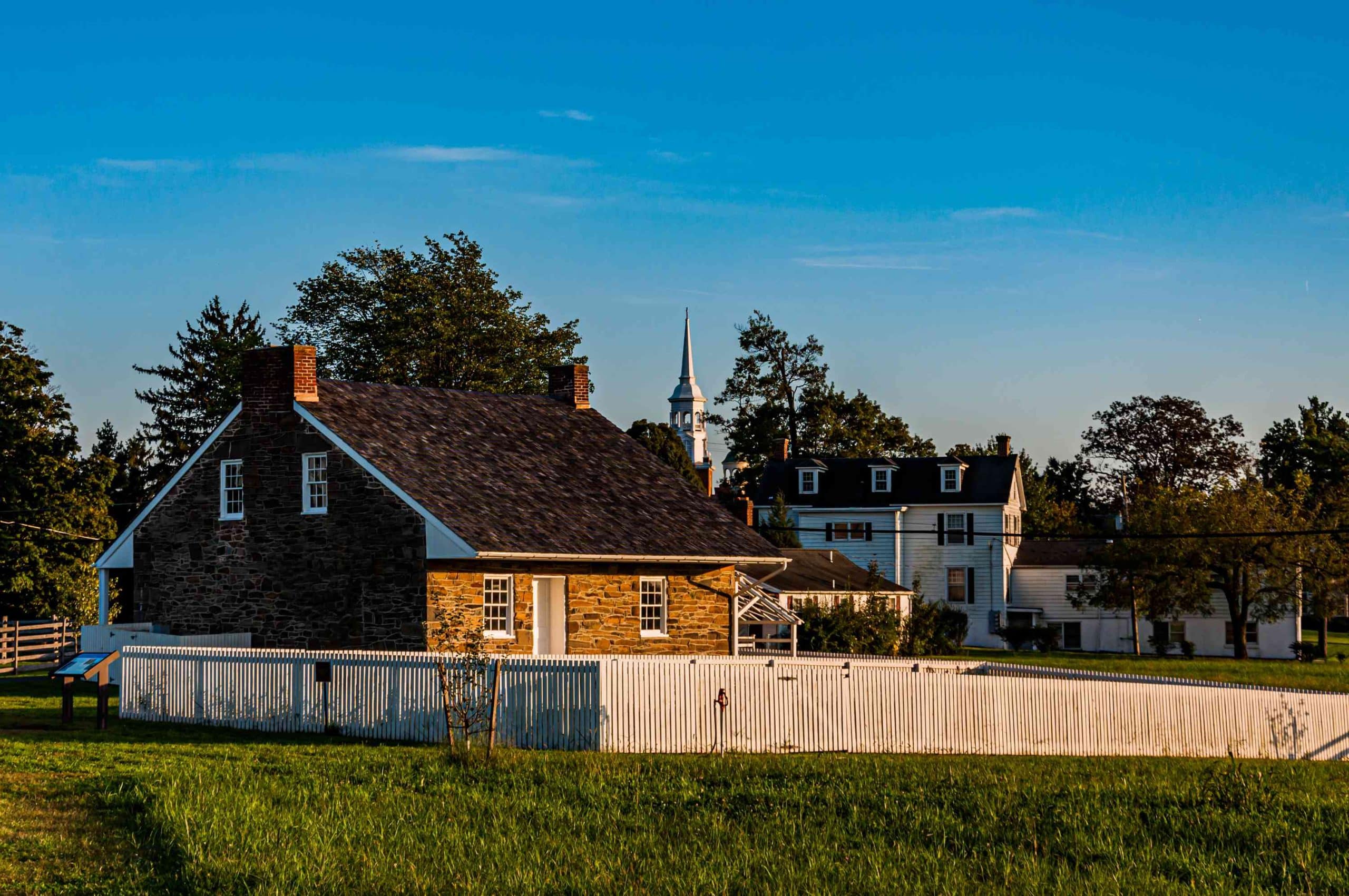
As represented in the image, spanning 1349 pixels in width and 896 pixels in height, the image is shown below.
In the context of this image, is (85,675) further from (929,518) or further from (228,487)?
(929,518)

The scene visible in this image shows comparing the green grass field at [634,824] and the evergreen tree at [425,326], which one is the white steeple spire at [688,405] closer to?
the evergreen tree at [425,326]

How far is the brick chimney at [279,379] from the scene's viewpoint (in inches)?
1316

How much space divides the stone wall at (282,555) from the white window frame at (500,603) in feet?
4.73

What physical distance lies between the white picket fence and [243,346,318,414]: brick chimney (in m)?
8.21

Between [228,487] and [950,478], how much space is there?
4310 cm

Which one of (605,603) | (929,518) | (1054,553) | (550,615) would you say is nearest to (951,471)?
(929,518)

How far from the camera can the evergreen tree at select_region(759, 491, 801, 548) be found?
6325 cm

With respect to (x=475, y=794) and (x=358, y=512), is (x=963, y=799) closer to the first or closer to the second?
(x=475, y=794)

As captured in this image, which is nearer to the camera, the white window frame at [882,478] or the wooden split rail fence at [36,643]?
the wooden split rail fence at [36,643]

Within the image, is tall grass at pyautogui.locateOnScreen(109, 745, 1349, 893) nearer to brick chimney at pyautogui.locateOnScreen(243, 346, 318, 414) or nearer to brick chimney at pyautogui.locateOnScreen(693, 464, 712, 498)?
brick chimney at pyautogui.locateOnScreen(243, 346, 318, 414)

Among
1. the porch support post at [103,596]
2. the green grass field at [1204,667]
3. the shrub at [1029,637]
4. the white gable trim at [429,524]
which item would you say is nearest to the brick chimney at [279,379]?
the white gable trim at [429,524]

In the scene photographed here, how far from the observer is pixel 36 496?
165 feet

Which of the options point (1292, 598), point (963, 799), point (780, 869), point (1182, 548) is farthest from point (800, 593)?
point (780, 869)

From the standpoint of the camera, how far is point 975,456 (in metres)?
72.6
